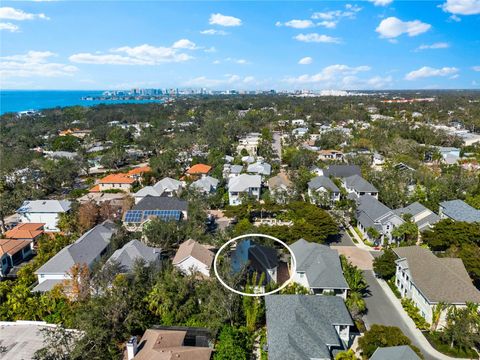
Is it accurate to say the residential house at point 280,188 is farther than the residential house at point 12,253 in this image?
Yes

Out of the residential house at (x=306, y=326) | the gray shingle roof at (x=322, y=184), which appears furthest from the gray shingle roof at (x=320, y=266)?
the gray shingle roof at (x=322, y=184)

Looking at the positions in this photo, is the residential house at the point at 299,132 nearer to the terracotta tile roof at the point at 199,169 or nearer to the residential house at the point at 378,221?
the terracotta tile roof at the point at 199,169

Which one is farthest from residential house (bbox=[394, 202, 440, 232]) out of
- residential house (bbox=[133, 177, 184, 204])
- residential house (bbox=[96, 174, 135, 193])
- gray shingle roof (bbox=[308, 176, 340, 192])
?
residential house (bbox=[96, 174, 135, 193])

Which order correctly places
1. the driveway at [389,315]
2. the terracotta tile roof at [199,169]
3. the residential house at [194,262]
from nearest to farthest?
the driveway at [389,315]
the residential house at [194,262]
the terracotta tile roof at [199,169]

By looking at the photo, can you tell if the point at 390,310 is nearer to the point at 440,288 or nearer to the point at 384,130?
the point at 440,288

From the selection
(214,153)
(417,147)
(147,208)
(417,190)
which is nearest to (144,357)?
(147,208)

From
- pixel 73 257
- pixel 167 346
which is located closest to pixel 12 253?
pixel 73 257
